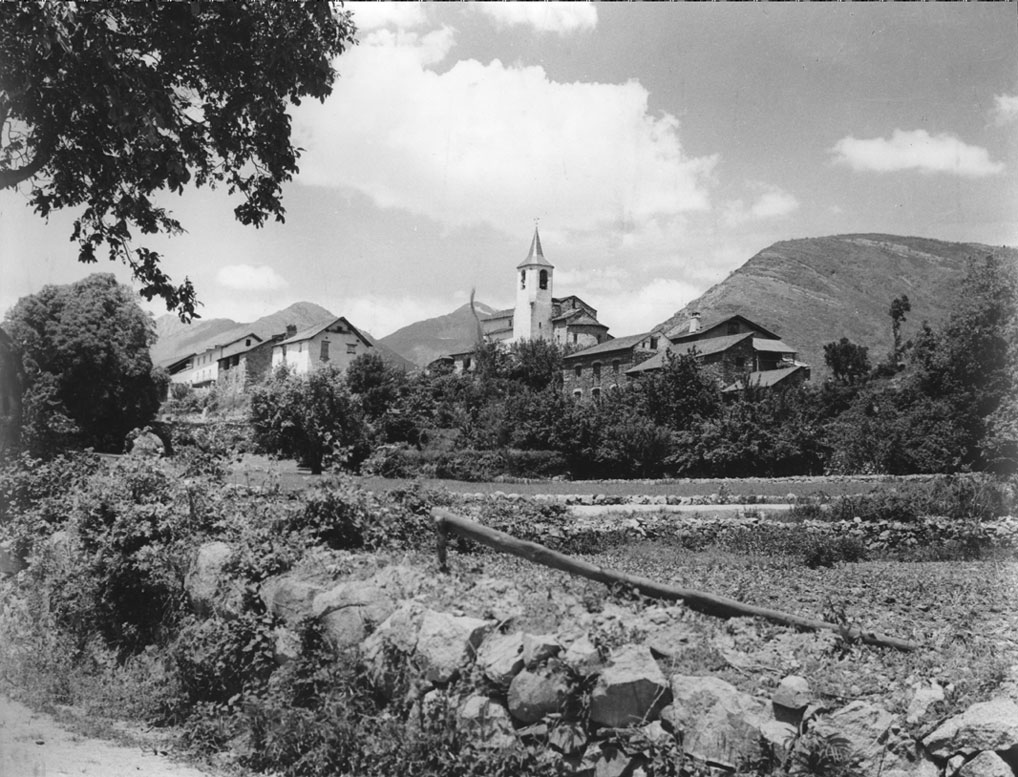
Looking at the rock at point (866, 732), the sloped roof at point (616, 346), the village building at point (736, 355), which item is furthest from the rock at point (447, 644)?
the sloped roof at point (616, 346)

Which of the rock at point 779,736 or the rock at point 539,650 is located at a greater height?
the rock at point 539,650

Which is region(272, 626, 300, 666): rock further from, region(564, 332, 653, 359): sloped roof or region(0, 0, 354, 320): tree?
region(564, 332, 653, 359): sloped roof

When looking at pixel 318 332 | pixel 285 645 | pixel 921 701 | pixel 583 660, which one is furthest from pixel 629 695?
pixel 318 332

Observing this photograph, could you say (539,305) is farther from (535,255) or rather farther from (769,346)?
(769,346)

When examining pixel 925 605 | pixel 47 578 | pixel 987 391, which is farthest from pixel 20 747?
pixel 987 391

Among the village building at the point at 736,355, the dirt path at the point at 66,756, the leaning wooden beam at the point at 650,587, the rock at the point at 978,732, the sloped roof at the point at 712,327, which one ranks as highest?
the sloped roof at the point at 712,327

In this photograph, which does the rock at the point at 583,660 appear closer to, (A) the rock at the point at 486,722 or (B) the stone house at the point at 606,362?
(A) the rock at the point at 486,722

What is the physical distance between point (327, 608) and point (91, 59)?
7.31 m

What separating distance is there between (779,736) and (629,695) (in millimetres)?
943

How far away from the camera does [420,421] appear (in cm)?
4741

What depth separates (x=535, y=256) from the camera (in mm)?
89375

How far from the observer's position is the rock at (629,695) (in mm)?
5129

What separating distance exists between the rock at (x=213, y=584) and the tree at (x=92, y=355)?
113ft

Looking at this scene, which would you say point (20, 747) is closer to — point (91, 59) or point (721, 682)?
point (721, 682)
